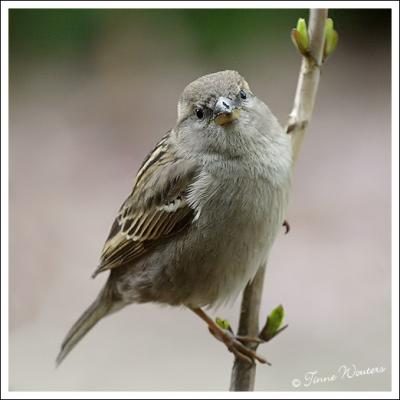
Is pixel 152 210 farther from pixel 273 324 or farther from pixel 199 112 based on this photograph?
pixel 273 324

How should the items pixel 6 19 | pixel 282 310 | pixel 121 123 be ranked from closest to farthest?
pixel 282 310 < pixel 6 19 < pixel 121 123

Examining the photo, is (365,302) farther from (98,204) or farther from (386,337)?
(98,204)

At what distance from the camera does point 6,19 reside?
9.89 ft

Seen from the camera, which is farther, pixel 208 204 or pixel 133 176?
pixel 133 176

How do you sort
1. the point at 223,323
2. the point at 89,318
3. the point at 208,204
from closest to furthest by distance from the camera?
the point at 223,323 < the point at 208,204 < the point at 89,318

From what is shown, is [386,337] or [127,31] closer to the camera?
[386,337]

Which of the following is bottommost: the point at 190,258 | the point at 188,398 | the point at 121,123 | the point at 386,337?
the point at 188,398

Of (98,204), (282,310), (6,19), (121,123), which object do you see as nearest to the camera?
(282,310)

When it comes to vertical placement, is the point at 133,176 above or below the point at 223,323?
above

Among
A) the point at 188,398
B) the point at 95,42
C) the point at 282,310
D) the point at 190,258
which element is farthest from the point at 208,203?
the point at 95,42

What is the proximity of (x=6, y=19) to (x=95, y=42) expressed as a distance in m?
0.47

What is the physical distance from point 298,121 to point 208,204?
411mm

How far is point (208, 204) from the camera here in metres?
2.83

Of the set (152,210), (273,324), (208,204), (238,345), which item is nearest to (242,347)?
(238,345)
